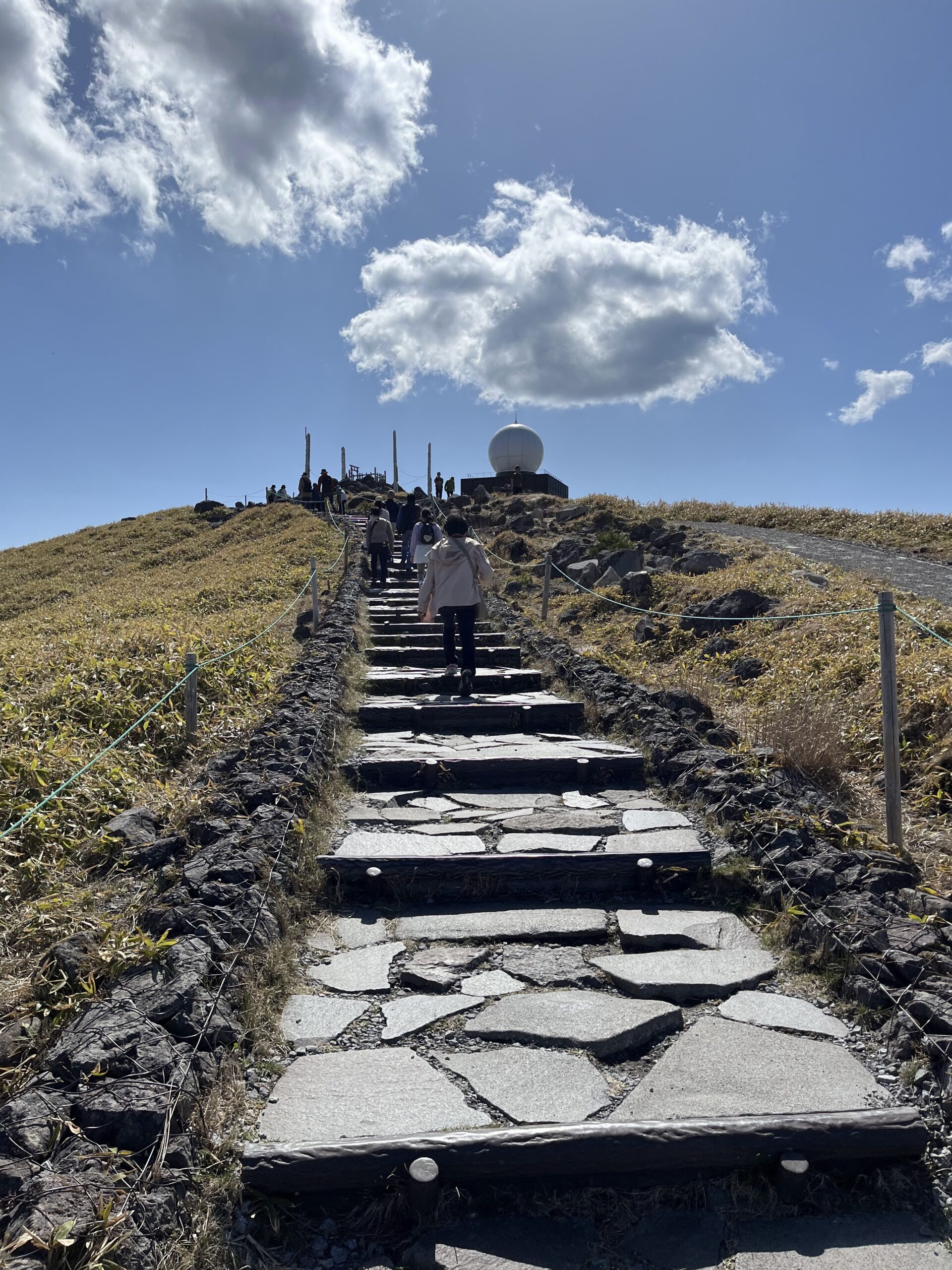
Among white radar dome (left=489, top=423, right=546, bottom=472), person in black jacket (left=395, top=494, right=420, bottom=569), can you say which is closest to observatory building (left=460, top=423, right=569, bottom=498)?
white radar dome (left=489, top=423, right=546, bottom=472)

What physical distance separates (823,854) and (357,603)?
371 inches

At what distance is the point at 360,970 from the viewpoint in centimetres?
325

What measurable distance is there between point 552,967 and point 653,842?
3.42ft

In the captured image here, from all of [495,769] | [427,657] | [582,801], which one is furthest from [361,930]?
[427,657]

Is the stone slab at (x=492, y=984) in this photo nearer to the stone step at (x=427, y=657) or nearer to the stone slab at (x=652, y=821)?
the stone slab at (x=652, y=821)

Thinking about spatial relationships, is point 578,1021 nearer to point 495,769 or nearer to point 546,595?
point 495,769

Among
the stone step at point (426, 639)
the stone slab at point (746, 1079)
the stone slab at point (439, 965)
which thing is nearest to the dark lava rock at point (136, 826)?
the stone slab at point (439, 965)

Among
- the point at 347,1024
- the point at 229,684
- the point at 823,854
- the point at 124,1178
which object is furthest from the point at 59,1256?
the point at 229,684

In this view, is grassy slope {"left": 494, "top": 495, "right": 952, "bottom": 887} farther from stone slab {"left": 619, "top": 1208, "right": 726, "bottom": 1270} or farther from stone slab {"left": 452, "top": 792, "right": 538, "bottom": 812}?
stone slab {"left": 619, "top": 1208, "right": 726, "bottom": 1270}

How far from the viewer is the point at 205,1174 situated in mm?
2135

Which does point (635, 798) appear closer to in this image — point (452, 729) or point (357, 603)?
point (452, 729)

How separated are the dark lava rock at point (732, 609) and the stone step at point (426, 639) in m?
2.08

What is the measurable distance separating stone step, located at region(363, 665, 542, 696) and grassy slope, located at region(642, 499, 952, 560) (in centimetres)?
787

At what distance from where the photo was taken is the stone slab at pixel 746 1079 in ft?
7.89
